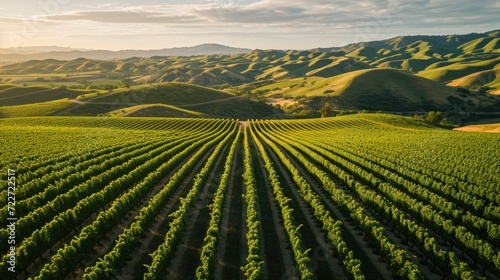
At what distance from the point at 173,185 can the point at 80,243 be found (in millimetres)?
19252

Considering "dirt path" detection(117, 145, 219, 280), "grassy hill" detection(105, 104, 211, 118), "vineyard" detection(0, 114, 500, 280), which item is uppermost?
"grassy hill" detection(105, 104, 211, 118)

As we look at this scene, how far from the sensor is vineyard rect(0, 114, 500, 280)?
2853cm

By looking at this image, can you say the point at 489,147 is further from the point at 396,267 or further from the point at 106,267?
the point at 106,267

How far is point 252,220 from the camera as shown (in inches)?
1388

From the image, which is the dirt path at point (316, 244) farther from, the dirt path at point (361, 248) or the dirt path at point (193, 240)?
the dirt path at point (193, 240)

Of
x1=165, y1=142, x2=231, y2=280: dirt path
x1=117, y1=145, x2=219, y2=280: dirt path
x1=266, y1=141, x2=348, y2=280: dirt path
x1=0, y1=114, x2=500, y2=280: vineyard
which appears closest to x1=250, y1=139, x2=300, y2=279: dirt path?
x1=0, y1=114, x2=500, y2=280: vineyard

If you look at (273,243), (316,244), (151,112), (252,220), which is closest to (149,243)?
(252,220)

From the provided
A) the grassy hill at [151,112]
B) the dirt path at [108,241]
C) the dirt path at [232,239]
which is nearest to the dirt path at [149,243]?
the dirt path at [108,241]

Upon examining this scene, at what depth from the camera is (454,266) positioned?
25750mm

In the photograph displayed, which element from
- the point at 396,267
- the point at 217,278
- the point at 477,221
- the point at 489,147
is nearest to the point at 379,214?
the point at 477,221

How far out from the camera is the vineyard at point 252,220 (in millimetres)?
28531

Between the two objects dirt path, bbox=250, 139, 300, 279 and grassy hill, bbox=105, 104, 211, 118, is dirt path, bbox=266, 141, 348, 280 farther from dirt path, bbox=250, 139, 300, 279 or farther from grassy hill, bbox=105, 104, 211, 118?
grassy hill, bbox=105, 104, 211, 118

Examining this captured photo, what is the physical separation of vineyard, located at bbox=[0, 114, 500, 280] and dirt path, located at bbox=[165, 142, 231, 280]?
0.40 ft

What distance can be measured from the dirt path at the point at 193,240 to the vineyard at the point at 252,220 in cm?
12
